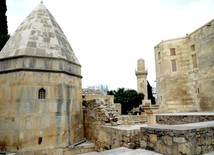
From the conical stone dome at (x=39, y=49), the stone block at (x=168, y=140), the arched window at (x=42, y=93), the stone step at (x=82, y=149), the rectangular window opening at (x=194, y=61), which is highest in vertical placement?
the rectangular window opening at (x=194, y=61)

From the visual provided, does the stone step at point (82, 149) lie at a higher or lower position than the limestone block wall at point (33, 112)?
lower

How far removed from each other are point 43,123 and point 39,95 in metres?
1.05

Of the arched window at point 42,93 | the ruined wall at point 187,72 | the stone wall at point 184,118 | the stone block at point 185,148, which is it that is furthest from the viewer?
the ruined wall at point 187,72

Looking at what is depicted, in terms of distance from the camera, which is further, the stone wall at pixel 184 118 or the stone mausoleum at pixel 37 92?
the stone wall at pixel 184 118

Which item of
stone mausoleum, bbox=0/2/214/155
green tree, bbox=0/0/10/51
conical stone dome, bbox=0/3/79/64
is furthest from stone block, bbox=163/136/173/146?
green tree, bbox=0/0/10/51

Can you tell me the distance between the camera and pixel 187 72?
1997 centimetres

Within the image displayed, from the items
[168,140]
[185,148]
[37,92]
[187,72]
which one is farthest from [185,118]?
[187,72]

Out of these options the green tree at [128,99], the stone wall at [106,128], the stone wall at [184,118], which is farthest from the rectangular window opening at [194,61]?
the stone wall at [106,128]

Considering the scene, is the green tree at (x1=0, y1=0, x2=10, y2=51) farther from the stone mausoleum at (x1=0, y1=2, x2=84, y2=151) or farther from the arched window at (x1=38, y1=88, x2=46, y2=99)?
the arched window at (x1=38, y1=88, x2=46, y2=99)

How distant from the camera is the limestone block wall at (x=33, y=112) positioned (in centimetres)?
667

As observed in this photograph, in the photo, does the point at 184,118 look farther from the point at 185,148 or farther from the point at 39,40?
the point at 39,40

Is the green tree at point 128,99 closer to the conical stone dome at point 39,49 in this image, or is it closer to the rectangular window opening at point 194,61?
the rectangular window opening at point 194,61

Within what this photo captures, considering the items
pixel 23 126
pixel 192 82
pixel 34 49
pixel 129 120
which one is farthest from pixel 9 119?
pixel 192 82

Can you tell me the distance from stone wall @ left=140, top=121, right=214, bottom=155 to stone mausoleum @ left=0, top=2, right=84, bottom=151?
3.94m
